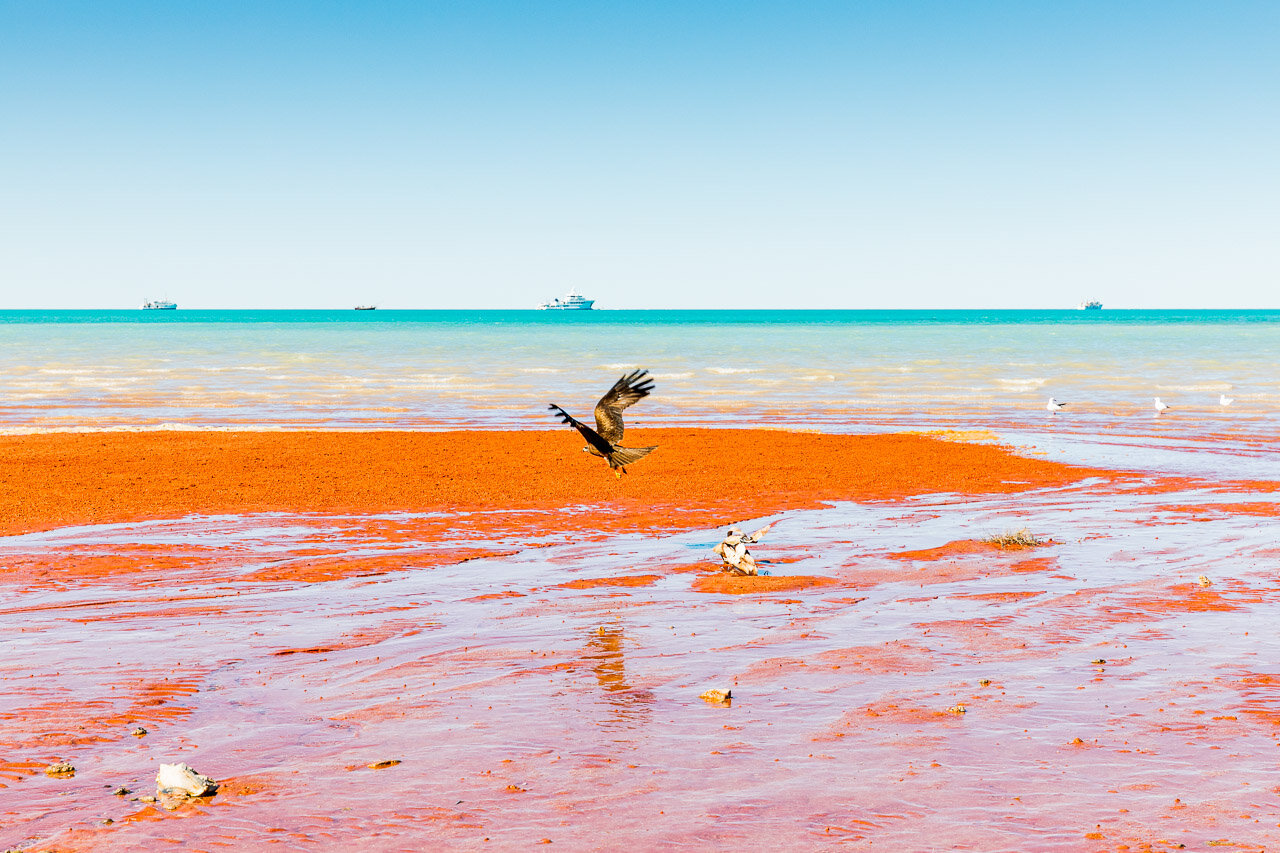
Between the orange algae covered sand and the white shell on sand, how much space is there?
10.1m

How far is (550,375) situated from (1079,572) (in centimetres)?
4952

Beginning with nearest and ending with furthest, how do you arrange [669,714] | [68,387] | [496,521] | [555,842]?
[555,842] → [669,714] → [496,521] → [68,387]

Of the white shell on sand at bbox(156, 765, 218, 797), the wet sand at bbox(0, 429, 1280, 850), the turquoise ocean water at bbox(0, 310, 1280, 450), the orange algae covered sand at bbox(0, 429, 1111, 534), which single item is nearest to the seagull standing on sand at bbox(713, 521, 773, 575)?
the wet sand at bbox(0, 429, 1280, 850)

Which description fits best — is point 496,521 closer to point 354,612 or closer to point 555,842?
point 354,612

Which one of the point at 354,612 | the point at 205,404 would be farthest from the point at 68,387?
the point at 354,612

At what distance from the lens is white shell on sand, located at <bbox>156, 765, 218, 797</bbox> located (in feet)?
20.6

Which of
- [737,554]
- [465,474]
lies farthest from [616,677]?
[465,474]

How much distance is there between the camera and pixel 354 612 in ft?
35.6

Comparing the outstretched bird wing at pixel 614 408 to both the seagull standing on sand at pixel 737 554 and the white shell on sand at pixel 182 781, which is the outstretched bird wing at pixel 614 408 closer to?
the seagull standing on sand at pixel 737 554

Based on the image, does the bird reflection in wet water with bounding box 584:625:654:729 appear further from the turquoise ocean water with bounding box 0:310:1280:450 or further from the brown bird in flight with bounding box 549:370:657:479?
the turquoise ocean water with bounding box 0:310:1280:450

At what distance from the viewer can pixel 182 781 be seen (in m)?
6.27

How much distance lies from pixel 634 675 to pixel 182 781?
3.57 metres

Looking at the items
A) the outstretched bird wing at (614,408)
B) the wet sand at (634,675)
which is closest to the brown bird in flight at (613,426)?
the outstretched bird wing at (614,408)

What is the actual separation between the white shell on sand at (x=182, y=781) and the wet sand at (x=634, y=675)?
→ 0.48ft
